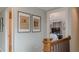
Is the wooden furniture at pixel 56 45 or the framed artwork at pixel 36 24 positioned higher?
the framed artwork at pixel 36 24

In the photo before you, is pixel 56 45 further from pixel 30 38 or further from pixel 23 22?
pixel 23 22

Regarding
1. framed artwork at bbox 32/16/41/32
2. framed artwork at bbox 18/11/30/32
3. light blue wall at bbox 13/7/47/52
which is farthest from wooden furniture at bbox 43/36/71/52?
framed artwork at bbox 18/11/30/32

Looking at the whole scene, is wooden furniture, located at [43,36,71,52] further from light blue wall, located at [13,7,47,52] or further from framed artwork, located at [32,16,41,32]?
framed artwork, located at [32,16,41,32]

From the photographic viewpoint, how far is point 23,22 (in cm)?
179

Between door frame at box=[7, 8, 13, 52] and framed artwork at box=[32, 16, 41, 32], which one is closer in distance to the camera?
door frame at box=[7, 8, 13, 52]

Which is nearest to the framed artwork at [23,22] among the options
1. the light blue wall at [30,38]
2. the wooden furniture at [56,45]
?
the light blue wall at [30,38]

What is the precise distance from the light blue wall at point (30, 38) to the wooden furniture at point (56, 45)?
0.23 ft

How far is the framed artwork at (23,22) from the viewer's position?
1.76 m

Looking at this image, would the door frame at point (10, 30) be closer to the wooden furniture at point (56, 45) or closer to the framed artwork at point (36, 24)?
the framed artwork at point (36, 24)

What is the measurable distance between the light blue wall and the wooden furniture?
0.07 meters

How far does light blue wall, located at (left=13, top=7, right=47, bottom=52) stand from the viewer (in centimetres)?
174
